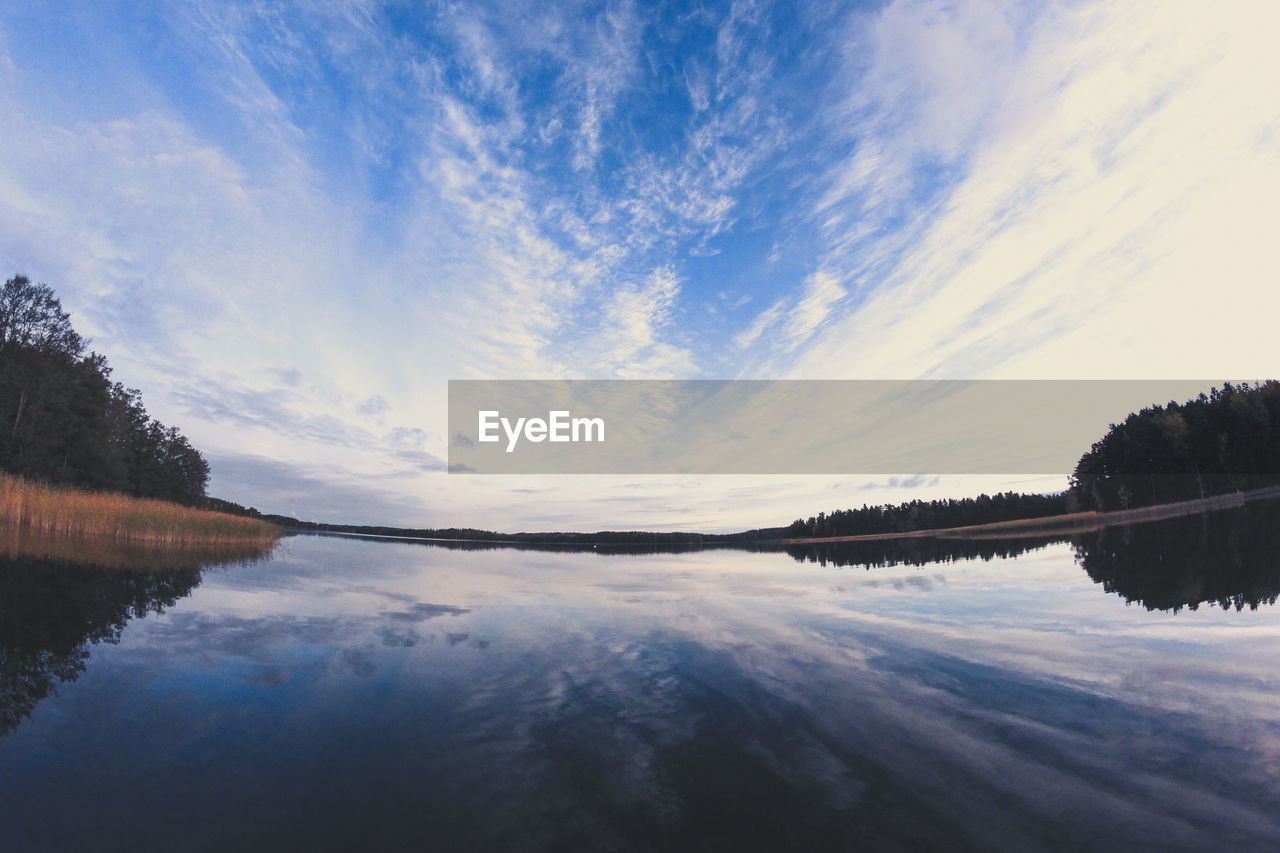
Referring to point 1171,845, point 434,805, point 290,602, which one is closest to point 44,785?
point 434,805

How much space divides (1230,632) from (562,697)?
588 inches

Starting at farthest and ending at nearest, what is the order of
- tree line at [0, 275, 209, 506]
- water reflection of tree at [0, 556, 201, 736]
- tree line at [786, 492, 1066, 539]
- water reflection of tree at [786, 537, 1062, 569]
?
tree line at [786, 492, 1066, 539] → tree line at [0, 275, 209, 506] → water reflection of tree at [786, 537, 1062, 569] → water reflection of tree at [0, 556, 201, 736]

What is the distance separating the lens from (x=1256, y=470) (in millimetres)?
79438

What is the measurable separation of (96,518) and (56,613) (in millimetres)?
28915

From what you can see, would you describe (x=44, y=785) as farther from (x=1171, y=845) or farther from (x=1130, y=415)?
(x=1130, y=415)

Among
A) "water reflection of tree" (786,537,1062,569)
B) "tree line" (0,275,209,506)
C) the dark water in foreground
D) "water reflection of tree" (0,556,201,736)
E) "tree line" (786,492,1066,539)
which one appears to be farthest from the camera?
"tree line" (786,492,1066,539)

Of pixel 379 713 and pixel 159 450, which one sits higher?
pixel 159 450

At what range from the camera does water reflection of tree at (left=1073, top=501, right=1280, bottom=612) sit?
1541 cm

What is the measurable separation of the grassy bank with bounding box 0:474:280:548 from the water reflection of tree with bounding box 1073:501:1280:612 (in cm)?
5130

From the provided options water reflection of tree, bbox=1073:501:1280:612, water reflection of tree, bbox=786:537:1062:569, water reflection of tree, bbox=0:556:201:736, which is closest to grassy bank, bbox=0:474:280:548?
water reflection of tree, bbox=0:556:201:736

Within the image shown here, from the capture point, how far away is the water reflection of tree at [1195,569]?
50.6 feet

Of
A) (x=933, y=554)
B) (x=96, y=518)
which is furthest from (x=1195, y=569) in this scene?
(x=96, y=518)

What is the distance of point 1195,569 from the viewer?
20781 millimetres

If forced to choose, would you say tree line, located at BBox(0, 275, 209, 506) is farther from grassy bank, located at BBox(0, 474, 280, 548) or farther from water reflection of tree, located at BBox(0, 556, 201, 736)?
water reflection of tree, located at BBox(0, 556, 201, 736)
